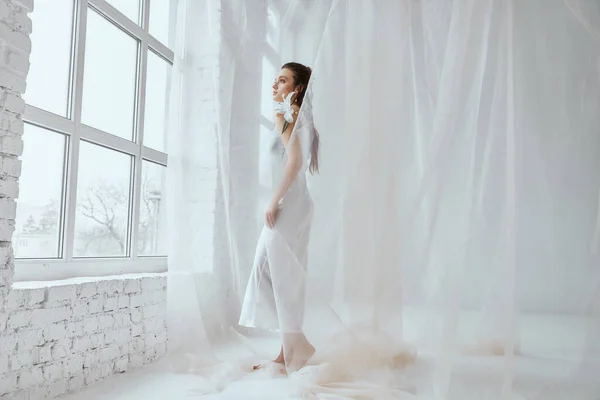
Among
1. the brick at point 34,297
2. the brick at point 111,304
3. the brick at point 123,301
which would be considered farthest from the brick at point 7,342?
the brick at point 123,301

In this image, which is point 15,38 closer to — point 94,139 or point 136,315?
point 94,139

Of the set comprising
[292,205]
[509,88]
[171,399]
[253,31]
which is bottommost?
[171,399]

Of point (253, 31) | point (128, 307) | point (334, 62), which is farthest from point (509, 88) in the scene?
point (128, 307)

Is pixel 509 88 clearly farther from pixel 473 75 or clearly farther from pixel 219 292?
pixel 219 292

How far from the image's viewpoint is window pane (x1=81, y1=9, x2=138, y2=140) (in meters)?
2.39

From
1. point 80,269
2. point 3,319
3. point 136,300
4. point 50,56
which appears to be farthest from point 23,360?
point 50,56

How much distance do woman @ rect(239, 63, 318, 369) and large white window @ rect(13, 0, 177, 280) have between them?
59 centimetres

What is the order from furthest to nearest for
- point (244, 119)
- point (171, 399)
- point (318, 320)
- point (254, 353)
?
point (244, 119), point (254, 353), point (318, 320), point (171, 399)

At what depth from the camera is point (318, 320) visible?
82.6 inches

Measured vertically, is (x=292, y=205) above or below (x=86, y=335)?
above

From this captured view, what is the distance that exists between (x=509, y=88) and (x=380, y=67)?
1.65ft

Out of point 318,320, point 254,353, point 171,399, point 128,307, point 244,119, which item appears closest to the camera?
point 171,399

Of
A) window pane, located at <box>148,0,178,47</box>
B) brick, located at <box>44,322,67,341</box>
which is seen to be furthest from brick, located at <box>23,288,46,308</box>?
window pane, located at <box>148,0,178,47</box>

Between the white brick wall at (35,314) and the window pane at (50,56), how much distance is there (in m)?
0.27
